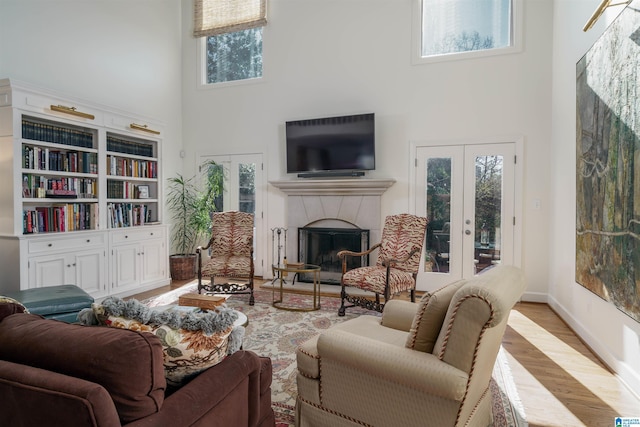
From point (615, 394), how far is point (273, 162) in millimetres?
4687

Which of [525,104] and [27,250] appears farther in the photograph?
[525,104]

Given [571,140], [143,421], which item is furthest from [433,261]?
[143,421]

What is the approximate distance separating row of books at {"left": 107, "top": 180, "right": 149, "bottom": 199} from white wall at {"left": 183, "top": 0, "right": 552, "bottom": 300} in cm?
124

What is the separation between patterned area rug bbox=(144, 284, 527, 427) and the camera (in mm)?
2119

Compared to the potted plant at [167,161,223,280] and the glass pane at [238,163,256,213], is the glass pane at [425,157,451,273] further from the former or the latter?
the potted plant at [167,161,223,280]

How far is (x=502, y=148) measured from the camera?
4.55 m

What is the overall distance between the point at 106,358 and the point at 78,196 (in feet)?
13.1

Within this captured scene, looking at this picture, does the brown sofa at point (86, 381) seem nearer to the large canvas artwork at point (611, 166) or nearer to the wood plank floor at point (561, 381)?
the wood plank floor at point (561, 381)

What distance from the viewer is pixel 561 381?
2.48 meters

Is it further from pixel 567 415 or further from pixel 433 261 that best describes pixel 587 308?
pixel 433 261

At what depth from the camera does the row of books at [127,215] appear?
459 centimetres

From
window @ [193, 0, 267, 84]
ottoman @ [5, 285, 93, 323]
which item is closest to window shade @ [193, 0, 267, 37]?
window @ [193, 0, 267, 84]

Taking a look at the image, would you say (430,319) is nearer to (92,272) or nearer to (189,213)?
(92,272)

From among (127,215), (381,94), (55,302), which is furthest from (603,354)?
(127,215)
